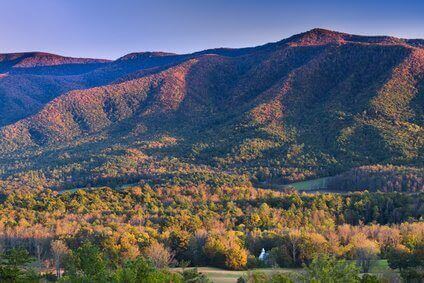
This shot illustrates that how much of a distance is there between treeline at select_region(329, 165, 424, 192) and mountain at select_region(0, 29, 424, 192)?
7.38 m

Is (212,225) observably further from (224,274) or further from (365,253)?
(365,253)

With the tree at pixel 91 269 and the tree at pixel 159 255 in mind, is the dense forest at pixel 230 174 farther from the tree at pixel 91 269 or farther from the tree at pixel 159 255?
the tree at pixel 159 255

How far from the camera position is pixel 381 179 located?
9306 cm

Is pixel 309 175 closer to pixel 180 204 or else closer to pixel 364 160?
pixel 364 160

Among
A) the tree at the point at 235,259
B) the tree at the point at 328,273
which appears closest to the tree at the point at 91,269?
the tree at the point at 328,273

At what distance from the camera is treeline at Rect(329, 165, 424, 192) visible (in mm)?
88250

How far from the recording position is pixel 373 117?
121938mm

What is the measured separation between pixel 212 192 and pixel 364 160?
37936mm

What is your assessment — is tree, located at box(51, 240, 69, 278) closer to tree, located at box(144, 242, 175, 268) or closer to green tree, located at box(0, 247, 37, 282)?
tree, located at box(144, 242, 175, 268)

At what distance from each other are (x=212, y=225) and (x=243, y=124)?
7787 cm

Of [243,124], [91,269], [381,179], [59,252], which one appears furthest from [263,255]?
[243,124]

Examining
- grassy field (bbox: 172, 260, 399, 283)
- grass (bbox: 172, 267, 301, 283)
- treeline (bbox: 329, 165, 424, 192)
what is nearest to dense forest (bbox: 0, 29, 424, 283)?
treeline (bbox: 329, 165, 424, 192)

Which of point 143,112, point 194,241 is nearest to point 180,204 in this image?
point 194,241

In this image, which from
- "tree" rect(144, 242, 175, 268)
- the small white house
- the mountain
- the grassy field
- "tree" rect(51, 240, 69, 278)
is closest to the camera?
the grassy field
